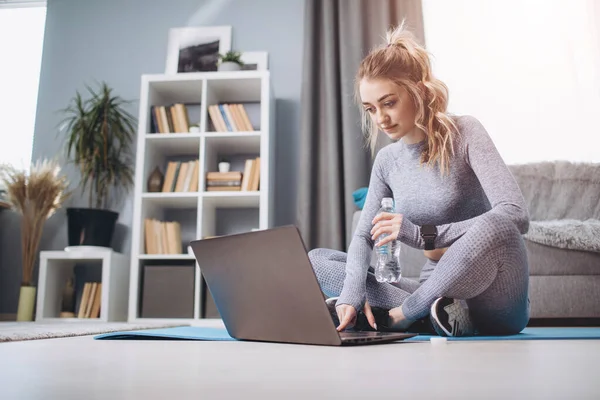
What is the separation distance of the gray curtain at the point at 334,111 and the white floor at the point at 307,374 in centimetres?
224

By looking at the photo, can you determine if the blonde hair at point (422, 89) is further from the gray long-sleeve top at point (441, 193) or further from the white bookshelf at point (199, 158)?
the white bookshelf at point (199, 158)

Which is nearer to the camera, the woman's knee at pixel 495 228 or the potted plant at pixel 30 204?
the woman's knee at pixel 495 228

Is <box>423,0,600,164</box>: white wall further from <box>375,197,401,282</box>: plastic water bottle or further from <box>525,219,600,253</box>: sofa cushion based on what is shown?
<box>375,197,401,282</box>: plastic water bottle

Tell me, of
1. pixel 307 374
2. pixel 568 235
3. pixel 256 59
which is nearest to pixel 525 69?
pixel 568 235

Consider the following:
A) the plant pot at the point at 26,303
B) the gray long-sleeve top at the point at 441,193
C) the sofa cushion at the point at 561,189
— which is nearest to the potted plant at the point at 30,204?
the plant pot at the point at 26,303

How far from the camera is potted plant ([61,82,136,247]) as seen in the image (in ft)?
10.2

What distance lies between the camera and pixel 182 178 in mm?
3168

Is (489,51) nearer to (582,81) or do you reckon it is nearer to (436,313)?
(582,81)

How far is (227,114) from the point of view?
320cm

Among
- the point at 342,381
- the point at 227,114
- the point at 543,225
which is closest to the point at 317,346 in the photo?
the point at 342,381

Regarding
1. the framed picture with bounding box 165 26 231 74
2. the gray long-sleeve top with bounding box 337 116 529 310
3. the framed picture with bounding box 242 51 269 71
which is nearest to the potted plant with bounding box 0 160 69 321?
the framed picture with bounding box 165 26 231 74

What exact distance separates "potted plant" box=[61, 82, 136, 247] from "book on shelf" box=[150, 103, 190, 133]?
0.96 feet

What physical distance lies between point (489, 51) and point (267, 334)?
2881 mm

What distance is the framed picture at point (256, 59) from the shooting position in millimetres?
3529
